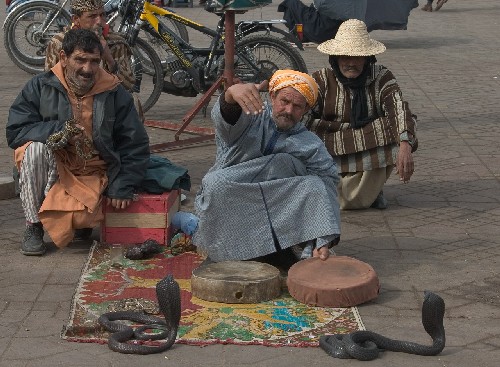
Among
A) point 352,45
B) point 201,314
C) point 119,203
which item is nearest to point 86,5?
point 119,203

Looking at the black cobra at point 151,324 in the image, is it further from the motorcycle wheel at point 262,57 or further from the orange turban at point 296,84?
the motorcycle wheel at point 262,57

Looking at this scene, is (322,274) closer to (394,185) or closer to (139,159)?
(139,159)

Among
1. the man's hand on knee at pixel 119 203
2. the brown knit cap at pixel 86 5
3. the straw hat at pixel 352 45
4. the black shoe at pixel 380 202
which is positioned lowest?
the black shoe at pixel 380 202

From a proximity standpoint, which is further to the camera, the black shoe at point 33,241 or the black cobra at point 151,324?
the black shoe at point 33,241

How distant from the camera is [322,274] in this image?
559 cm

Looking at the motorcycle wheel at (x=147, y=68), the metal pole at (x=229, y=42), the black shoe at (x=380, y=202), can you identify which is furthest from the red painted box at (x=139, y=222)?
the motorcycle wheel at (x=147, y=68)

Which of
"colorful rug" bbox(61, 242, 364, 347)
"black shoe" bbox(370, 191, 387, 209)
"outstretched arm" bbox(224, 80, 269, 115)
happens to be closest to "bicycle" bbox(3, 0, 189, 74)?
"black shoe" bbox(370, 191, 387, 209)

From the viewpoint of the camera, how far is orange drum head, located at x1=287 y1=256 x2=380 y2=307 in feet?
17.8

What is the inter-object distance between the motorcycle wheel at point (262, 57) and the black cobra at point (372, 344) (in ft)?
19.5

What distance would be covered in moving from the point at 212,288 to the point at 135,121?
141 cm

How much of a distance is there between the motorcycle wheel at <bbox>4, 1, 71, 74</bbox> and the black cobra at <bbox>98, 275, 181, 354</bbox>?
7.95 metres

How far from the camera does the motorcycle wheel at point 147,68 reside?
10.2m

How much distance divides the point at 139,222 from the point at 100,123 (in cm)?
59

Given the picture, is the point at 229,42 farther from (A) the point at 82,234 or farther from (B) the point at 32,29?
(B) the point at 32,29
